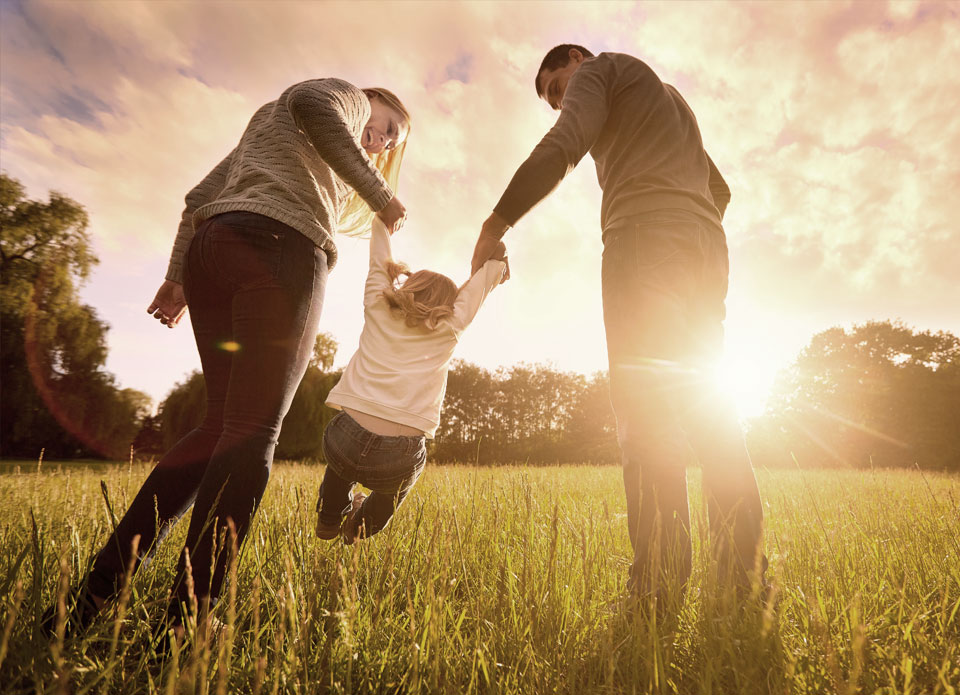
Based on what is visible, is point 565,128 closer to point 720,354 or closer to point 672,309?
point 672,309

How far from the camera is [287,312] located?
62.5 inches

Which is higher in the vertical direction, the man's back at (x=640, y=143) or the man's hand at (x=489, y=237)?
the man's back at (x=640, y=143)

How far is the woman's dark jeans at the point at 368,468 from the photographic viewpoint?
7.10 feet

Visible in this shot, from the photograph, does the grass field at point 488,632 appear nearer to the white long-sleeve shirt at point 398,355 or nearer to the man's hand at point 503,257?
the white long-sleeve shirt at point 398,355

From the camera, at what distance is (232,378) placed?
1.54m

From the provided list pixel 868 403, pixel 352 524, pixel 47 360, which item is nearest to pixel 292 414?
pixel 47 360

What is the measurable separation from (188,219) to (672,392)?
224 cm

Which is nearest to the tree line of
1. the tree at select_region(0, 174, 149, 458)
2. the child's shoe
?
the tree at select_region(0, 174, 149, 458)

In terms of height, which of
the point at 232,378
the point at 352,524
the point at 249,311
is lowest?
the point at 352,524

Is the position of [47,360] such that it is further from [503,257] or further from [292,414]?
[503,257]

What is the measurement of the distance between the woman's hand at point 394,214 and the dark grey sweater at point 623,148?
0.44 meters

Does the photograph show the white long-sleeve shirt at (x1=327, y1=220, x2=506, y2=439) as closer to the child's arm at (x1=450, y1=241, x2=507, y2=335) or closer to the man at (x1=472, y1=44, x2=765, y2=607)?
the child's arm at (x1=450, y1=241, x2=507, y2=335)

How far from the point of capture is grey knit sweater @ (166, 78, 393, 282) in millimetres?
1685

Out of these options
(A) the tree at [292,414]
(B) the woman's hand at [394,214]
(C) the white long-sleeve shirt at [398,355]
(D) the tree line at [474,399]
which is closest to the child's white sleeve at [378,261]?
(C) the white long-sleeve shirt at [398,355]
